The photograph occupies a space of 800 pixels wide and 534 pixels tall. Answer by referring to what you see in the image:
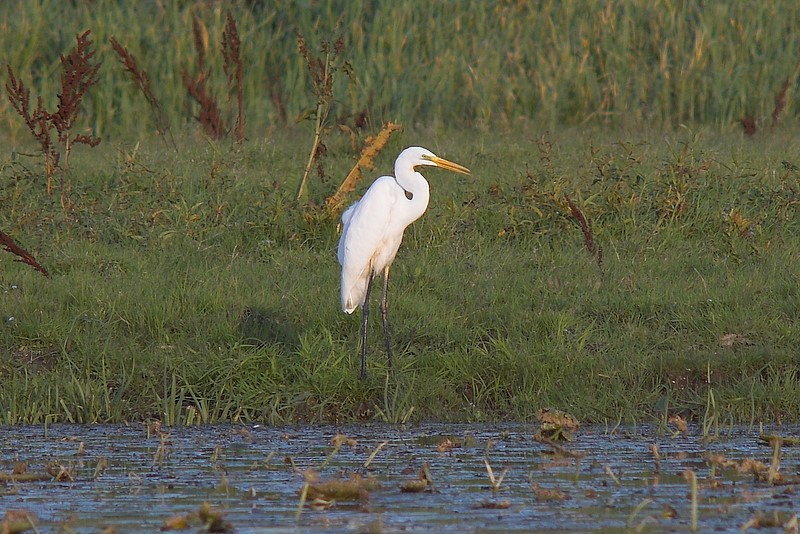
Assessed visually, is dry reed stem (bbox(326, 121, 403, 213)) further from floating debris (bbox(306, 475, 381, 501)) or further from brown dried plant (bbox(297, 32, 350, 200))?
floating debris (bbox(306, 475, 381, 501))

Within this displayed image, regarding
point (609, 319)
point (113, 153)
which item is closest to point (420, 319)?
point (609, 319)

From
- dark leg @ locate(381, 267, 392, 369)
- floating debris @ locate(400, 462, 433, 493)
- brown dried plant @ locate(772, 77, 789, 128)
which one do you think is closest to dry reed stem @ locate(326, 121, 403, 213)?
dark leg @ locate(381, 267, 392, 369)

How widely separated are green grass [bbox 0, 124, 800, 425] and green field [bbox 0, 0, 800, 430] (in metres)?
0.02

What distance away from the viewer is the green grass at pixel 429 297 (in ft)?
22.5

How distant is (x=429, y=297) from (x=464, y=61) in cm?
551

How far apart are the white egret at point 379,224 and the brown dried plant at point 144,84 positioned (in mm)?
3891

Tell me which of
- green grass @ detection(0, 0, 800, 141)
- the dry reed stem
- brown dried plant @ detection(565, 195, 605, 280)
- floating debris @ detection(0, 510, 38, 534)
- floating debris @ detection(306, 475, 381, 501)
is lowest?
floating debris @ detection(306, 475, 381, 501)

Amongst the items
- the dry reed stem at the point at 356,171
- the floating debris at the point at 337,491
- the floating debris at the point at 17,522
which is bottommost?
the floating debris at the point at 337,491

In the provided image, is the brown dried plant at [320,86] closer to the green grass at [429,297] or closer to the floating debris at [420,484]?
the green grass at [429,297]

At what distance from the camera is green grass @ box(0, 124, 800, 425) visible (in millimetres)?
6844

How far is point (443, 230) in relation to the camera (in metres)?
8.88

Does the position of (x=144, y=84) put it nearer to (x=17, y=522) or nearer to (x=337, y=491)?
(x=337, y=491)

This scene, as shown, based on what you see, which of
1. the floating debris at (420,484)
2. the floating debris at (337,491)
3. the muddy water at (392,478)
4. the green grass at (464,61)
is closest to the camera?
the muddy water at (392,478)

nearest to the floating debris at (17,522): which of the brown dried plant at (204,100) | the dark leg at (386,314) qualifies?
the dark leg at (386,314)
